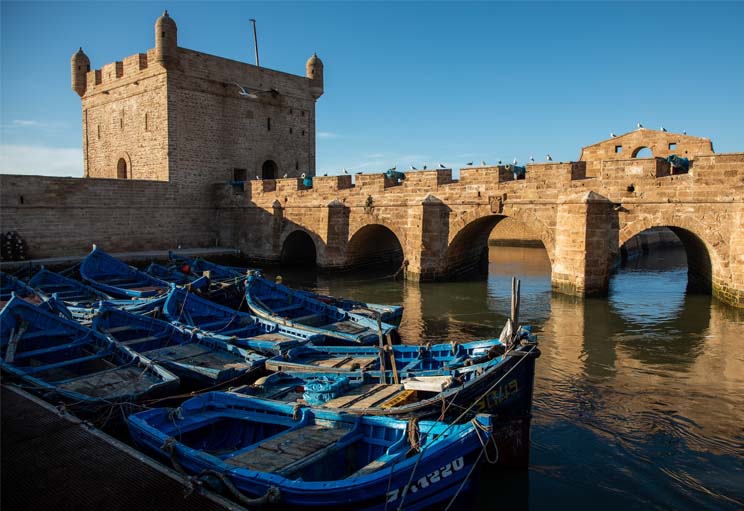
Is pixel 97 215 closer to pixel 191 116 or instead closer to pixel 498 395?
pixel 191 116

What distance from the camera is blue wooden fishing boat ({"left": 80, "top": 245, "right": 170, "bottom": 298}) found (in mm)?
14484

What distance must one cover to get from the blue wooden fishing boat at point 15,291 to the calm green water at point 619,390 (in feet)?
29.2

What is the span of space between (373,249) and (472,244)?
4.91 m

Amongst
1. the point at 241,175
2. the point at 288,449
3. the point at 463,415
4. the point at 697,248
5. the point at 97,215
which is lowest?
the point at 288,449

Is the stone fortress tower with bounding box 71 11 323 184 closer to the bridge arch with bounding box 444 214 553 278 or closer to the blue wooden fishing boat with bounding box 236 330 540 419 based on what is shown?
the bridge arch with bounding box 444 214 553 278

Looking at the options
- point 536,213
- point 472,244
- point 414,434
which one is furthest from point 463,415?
point 472,244

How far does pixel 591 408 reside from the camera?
28.4ft

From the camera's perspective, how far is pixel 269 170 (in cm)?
2964

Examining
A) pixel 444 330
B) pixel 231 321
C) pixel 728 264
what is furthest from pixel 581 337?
pixel 231 321

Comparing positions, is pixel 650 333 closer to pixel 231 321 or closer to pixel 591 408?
pixel 591 408

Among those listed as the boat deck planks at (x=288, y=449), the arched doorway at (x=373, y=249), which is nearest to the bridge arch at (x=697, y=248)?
the arched doorway at (x=373, y=249)

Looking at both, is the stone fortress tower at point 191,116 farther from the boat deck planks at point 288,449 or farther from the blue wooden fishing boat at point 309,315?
the boat deck planks at point 288,449

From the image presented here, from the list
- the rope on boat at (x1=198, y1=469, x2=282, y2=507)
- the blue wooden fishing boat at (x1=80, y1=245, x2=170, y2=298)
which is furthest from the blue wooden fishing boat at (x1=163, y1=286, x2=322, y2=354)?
the rope on boat at (x1=198, y1=469, x2=282, y2=507)

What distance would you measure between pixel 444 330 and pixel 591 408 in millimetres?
5576
